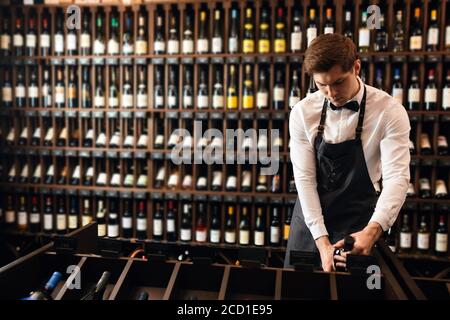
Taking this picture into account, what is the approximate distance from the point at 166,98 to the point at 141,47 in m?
0.46

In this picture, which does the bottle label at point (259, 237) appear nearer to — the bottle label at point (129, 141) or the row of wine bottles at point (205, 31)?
the bottle label at point (129, 141)

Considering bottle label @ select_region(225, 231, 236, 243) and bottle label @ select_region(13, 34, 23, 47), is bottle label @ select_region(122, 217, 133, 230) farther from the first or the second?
bottle label @ select_region(13, 34, 23, 47)

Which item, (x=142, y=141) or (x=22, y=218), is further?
(x=22, y=218)

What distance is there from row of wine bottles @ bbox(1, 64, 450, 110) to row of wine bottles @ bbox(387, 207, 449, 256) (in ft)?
2.69

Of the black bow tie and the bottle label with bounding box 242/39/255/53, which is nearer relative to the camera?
the black bow tie

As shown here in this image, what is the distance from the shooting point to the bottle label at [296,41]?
11.7 ft

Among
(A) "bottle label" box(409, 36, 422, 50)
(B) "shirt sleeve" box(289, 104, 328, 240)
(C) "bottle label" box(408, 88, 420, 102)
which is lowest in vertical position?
(B) "shirt sleeve" box(289, 104, 328, 240)

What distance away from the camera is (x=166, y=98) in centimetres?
382

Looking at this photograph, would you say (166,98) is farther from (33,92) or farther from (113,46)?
(33,92)

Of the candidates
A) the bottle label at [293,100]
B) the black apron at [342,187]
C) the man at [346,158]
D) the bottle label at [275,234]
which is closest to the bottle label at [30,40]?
the bottle label at [293,100]

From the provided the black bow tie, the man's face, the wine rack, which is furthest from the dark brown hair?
the wine rack

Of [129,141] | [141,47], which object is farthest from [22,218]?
[141,47]

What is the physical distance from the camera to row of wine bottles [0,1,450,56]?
3.50m

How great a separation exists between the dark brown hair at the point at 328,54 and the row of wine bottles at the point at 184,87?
5.87 feet
